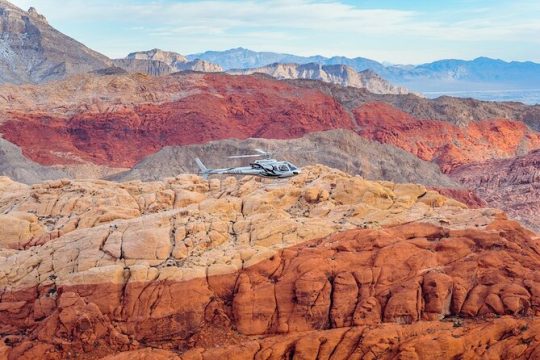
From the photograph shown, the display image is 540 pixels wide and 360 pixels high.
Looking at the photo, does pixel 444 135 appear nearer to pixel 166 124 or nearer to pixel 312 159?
pixel 312 159

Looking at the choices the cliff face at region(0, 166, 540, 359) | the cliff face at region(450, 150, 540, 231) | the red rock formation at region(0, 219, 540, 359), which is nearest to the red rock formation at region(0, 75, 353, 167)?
the cliff face at region(450, 150, 540, 231)

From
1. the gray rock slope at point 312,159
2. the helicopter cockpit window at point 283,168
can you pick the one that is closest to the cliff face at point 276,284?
the helicopter cockpit window at point 283,168

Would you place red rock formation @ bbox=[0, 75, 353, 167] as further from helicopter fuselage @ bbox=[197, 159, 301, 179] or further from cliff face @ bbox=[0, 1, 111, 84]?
cliff face @ bbox=[0, 1, 111, 84]

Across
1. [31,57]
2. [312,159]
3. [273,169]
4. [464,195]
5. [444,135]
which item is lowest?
[464,195]

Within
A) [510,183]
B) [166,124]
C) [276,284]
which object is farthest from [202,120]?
[276,284]

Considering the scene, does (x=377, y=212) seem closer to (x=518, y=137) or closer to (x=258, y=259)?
(x=258, y=259)
